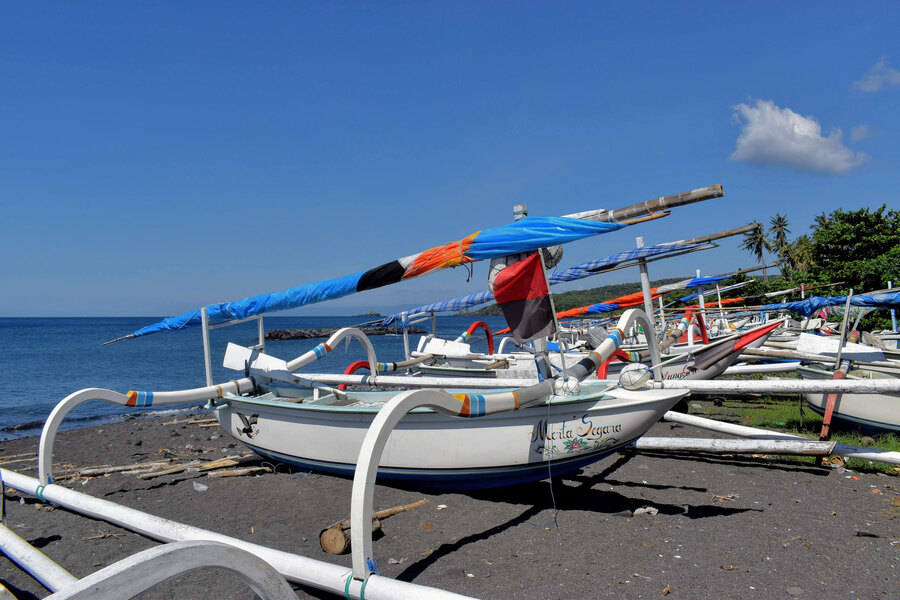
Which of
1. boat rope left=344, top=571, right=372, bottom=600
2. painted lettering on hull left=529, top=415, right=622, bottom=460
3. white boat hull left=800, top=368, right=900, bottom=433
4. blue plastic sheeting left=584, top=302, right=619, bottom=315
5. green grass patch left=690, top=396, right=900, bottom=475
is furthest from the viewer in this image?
blue plastic sheeting left=584, top=302, right=619, bottom=315

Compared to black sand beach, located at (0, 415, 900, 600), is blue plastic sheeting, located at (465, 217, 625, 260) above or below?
above

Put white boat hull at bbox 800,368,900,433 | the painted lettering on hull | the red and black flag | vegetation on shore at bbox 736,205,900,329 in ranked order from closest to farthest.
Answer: the red and black flag < the painted lettering on hull < white boat hull at bbox 800,368,900,433 < vegetation on shore at bbox 736,205,900,329

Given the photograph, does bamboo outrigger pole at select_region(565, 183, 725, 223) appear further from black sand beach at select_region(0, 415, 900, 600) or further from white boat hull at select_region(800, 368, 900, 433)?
white boat hull at select_region(800, 368, 900, 433)

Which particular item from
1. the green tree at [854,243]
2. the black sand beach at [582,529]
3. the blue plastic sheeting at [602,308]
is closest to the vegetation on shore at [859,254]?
A: the green tree at [854,243]

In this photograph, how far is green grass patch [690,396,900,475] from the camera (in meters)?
6.90

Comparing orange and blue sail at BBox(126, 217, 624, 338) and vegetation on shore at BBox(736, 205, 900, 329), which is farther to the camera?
vegetation on shore at BBox(736, 205, 900, 329)

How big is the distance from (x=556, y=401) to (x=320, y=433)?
277 centimetres

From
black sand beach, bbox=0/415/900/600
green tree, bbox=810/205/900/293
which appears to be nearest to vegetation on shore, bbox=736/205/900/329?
green tree, bbox=810/205/900/293

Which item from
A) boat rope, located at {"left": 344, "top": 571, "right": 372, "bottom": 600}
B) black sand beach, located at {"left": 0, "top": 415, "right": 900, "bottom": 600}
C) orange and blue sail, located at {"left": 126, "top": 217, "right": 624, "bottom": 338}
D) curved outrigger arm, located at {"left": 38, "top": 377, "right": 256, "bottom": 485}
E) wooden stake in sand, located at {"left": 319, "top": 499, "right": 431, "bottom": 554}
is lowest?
black sand beach, located at {"left": 0, "top": 415, "right": 900, "bottom": 600}

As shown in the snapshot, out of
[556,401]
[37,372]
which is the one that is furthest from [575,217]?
[37,372]

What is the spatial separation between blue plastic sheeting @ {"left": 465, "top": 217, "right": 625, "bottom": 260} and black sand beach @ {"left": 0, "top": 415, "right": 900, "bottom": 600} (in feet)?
7.75

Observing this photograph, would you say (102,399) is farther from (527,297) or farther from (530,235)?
(530,235)

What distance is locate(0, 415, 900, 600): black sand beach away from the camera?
388cm

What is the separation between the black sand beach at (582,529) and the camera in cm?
388
